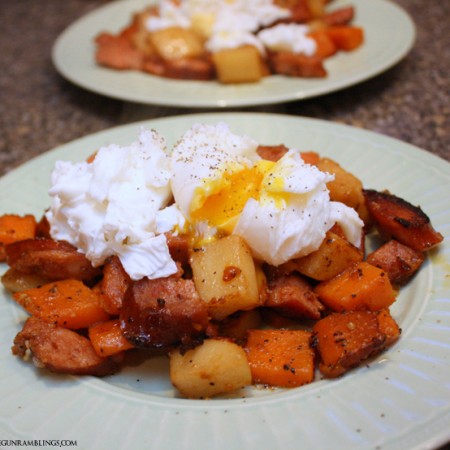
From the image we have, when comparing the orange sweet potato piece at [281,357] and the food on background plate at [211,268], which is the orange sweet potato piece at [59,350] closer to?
the food on background plate at [211,268]

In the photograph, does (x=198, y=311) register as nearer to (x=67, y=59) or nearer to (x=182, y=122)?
(x=182, y=122)

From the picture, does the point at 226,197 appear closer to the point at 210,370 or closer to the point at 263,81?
the point at 210,370

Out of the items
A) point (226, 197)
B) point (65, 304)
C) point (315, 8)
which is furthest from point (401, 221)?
point (315, 8)

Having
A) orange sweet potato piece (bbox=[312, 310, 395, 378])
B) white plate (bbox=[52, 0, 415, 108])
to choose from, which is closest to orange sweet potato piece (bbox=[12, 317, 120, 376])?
orange sweet potato piece (bbox=[312, 310, 395, 378])

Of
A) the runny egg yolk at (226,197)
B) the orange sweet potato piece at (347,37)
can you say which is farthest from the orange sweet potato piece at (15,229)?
the orange sweet potato piece at (347,37)

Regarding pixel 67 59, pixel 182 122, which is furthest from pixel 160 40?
pixel 182 122
